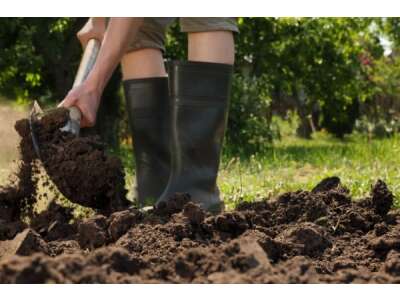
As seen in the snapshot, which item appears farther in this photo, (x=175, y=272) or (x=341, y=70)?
(x=341, y=70)

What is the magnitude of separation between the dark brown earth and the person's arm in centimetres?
47

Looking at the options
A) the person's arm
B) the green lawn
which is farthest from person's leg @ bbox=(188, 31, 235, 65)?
the green lawn

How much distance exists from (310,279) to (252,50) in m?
11.1

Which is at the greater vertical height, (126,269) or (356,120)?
(126,269)

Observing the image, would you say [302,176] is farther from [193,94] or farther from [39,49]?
[39,49]

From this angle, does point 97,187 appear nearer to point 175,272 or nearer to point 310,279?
point 175,272

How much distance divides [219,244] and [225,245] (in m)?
0.43

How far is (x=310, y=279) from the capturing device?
4.84ft

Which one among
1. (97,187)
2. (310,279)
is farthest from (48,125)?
(310,279)

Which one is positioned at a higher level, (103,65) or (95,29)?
(95,29)

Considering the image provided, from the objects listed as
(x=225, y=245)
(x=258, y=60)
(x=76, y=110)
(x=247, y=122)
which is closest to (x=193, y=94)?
(x=76, y=110)

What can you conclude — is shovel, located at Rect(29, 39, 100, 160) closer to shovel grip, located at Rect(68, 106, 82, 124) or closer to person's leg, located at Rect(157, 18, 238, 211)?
shovel grip, located at Rect(68, 106, 82, 124)

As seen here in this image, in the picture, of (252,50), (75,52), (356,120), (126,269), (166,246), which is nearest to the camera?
(126,269)

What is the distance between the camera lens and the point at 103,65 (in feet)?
10.2
